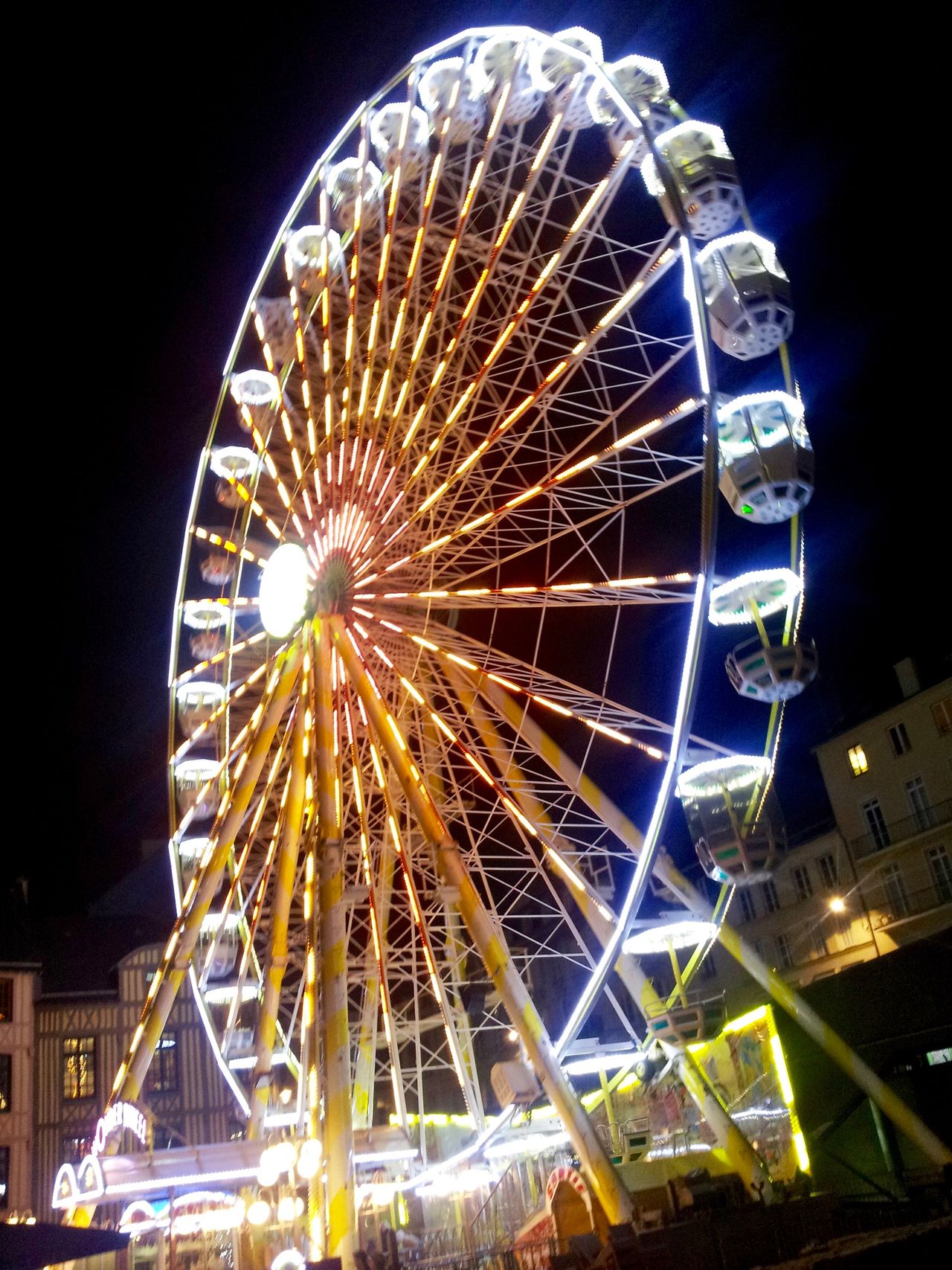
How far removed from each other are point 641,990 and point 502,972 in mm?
5880

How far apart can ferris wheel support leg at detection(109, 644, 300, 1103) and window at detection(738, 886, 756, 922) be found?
68.1 ft

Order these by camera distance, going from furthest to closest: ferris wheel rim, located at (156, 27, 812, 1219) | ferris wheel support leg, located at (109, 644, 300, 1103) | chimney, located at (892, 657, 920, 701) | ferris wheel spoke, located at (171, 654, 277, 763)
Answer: chimney, located at (892, 657, 920, 701) < ferris wheel spoke, located at (171, 654, 277, 763) < ferris wheel support leg, located at (109, 644, 300, 1103) < ferris wheel rim, located at (156, 27, 812, 1219)

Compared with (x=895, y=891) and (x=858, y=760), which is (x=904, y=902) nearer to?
(x=895, y=891)

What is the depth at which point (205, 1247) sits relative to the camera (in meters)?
27.1

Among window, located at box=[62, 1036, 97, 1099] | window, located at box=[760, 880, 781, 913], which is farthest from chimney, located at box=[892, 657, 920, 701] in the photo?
window, located at box=[62, 1036, 97, 1099]

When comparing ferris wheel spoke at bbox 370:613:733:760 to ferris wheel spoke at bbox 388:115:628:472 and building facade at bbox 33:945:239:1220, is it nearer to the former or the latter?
ferris wheel spoke at bbox 388:115:628:472

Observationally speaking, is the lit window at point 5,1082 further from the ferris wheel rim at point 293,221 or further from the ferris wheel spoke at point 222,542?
the ferris wheel spoke at point 222,542

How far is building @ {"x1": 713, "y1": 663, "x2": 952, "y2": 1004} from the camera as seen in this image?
28812 mm

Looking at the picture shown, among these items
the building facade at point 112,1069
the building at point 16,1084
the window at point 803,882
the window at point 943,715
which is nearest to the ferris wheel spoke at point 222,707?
the building at point 16,1084

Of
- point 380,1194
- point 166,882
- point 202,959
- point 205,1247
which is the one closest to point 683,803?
point 202,959

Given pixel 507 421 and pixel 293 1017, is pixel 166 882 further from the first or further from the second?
pixel 507 421

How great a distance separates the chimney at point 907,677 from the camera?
30.4 m

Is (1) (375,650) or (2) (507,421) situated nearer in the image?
(2) (507,421)

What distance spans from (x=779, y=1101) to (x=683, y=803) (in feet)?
28.9
